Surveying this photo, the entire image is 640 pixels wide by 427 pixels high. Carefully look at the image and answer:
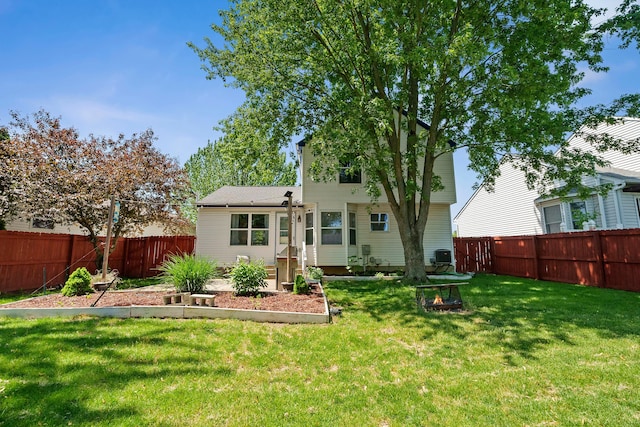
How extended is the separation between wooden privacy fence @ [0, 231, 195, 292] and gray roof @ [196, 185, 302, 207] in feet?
10.2

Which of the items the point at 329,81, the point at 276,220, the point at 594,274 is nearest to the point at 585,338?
the point at 594,274

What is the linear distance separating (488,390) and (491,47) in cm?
1006

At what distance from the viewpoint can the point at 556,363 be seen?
4160 mm

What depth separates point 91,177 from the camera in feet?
36.0

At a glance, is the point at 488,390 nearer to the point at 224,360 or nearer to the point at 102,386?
the point at 224,360

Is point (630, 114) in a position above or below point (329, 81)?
below

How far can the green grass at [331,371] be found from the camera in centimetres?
302

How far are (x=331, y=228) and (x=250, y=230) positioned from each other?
3.95 metres

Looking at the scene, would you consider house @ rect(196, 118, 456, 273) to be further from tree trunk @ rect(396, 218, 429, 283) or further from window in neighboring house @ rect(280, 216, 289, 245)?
tree trunk @ rect(396, 218, 429, 283)

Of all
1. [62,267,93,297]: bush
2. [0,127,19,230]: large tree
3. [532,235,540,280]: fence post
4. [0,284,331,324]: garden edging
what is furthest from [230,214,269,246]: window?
[532,235,540,280]: fence post

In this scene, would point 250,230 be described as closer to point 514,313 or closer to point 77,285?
point 77,285

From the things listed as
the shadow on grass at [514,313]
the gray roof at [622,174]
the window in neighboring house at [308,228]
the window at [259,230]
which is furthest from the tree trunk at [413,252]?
the gray roof at [622,174]

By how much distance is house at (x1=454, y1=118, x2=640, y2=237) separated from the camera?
12789mm

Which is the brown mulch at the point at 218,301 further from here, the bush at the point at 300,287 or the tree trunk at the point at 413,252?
the tree trunk at the point at 413,252
